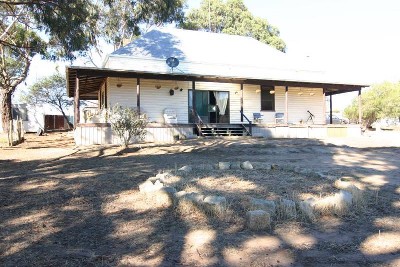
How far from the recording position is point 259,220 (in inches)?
148

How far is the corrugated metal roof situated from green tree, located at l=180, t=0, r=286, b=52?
15693mm

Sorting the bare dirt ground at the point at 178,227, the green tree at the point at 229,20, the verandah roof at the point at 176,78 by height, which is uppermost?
the green tree at the point at 229,20

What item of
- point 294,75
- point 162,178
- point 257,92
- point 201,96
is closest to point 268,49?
point 294,75

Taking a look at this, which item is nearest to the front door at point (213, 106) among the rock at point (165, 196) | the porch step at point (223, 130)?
the porch step at point (223, 130)

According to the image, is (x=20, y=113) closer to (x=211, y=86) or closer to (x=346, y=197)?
(x=211, y=86)

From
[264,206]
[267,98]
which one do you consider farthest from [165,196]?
[267,98]

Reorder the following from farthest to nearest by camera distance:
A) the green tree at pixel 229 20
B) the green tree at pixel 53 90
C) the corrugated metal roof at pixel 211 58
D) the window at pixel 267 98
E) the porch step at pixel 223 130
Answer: the green tree at pixel 53 90
the green tree at pixel 229 20
the window at pixel 267 98
the corrugated metal roof at pixel 211 58
the porch step at pixel 223 130

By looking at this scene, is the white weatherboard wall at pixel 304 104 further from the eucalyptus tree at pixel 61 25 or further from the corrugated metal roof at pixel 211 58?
the eucalyptus tree at pixel 61 25

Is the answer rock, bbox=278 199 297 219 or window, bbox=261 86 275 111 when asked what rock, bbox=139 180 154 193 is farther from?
window, bbox=261 86 275 111

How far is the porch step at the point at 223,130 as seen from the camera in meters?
17.1

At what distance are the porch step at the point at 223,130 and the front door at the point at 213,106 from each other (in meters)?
2.08

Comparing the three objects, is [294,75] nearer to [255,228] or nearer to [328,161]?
[328,161]

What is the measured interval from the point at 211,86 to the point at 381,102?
2259 centimetres

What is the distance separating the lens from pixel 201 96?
19.8 m
